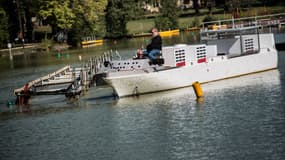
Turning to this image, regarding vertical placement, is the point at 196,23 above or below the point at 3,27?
below

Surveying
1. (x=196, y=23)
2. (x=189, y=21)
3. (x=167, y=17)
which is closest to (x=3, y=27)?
(x=167, y=17)

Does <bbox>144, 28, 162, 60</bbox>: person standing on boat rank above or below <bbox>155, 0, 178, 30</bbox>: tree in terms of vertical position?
above

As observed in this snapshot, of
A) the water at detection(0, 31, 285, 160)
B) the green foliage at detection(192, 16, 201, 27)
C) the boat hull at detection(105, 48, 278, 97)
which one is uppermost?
the boat hull at detection(105, 48, 278, 97)

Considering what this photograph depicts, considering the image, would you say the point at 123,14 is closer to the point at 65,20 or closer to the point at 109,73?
the point at 65,20

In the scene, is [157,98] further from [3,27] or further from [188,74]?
[3,27]

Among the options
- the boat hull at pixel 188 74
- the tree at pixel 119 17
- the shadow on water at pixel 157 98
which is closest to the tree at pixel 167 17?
the tree at pixel 119 17

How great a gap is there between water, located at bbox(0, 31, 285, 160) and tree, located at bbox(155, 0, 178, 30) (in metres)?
83.7

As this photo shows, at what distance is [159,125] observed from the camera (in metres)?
34.8

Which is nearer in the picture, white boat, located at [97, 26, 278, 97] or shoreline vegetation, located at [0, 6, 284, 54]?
white boat, located at [97, 26, 278, 97]

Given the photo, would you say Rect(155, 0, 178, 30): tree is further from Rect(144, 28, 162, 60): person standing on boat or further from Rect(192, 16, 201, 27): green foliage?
Rect(144, 28, 162, 60): person standing on boat

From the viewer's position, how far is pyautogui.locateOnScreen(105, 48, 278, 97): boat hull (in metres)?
42.2

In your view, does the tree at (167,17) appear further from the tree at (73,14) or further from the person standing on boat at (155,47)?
the person standing on boat at (155,47)

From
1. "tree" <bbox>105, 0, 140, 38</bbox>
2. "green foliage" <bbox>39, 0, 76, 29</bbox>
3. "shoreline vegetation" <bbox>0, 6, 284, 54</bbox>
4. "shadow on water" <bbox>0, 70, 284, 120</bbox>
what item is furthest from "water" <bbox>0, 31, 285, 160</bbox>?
"tree" <bbox>105, 0, 140, 38</bbox>

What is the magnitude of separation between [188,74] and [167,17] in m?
88.7
